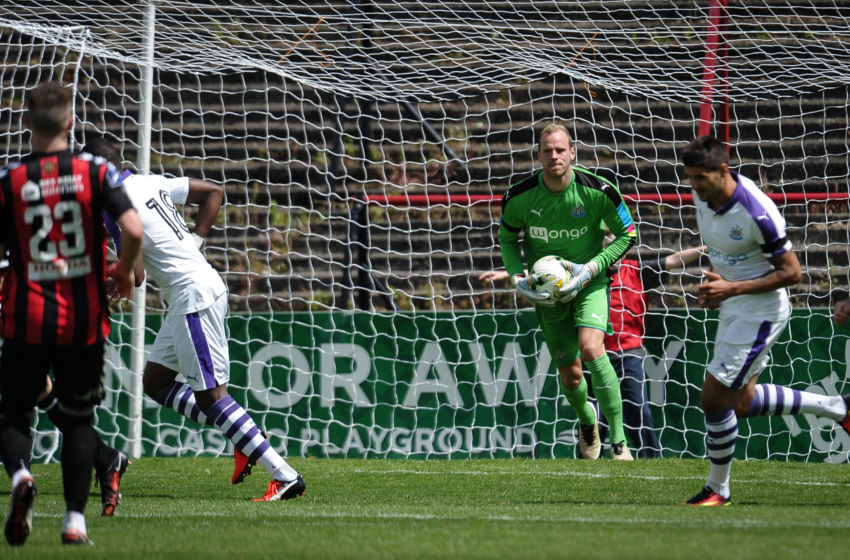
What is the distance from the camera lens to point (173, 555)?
3.80 m

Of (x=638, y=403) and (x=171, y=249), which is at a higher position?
(x=171, y=249)

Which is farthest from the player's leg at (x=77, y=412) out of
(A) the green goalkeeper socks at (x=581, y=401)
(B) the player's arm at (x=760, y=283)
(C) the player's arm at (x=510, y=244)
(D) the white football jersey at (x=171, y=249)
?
(A) the green goalkeeper socks at (x=581, y=401)

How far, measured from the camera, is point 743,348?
5297 mm

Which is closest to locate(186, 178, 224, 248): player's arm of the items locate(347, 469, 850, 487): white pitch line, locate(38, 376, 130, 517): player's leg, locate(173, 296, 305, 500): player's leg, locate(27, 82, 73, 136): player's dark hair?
locate(173, 296, 305, 500): player's leg

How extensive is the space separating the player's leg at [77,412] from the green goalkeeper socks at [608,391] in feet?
12.8

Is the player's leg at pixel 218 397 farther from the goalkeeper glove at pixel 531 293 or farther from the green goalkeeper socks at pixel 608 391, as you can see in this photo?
the green goalkeeper socks at pixel 608 391

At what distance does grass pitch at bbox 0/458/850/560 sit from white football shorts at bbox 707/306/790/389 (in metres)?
0.64

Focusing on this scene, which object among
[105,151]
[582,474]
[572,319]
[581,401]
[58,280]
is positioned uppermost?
[105,151]

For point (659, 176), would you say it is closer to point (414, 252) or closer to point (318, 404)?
point (414, 252)

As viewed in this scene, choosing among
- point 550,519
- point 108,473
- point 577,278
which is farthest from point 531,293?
point 108,473

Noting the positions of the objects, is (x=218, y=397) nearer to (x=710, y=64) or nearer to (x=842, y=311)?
(x=842, y=311)

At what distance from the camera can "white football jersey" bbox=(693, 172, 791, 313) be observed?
204 inches

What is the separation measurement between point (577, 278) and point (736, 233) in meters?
1.94

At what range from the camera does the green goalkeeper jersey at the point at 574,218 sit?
24.1 ft
